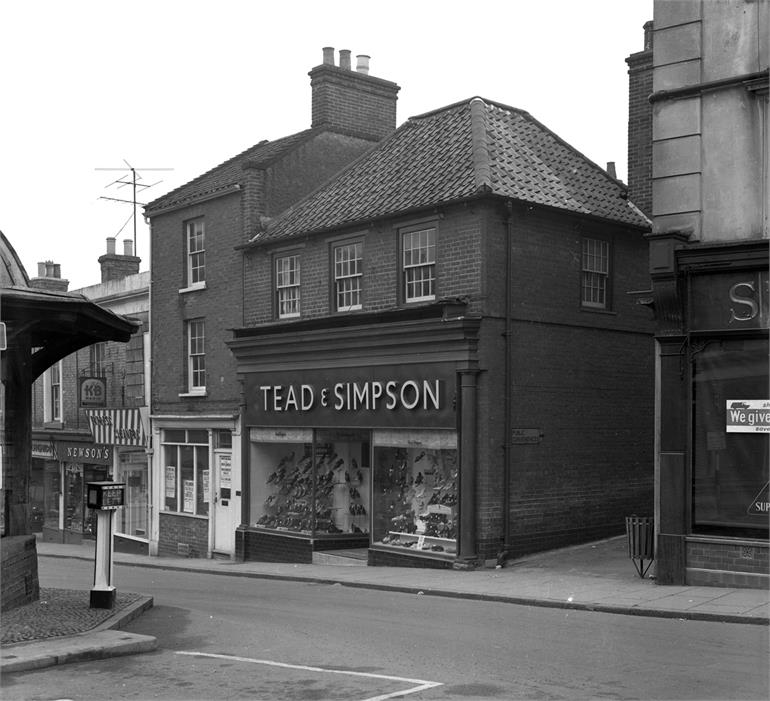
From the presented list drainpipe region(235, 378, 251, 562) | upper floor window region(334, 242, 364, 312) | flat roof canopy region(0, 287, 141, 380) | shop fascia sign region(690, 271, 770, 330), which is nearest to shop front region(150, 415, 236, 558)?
drainpipe region(235, 378, 251, 562)

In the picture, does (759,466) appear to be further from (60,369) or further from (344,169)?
(60,369)

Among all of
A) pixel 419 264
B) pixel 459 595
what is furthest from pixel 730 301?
pixel 419 264

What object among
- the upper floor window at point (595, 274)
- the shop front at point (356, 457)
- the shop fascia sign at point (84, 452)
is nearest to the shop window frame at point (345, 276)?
the shop front at point (356, 457)

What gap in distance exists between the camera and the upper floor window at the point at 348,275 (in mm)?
21938

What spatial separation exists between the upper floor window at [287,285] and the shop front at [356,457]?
938 millimetres

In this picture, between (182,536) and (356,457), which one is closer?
(356,457)

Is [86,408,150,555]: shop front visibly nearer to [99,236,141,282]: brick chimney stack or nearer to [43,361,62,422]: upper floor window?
[43,361,62,422]: upper floor window

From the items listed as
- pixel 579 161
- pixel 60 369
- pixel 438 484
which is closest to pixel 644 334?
pixel 579 161

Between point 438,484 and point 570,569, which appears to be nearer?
point 570,569

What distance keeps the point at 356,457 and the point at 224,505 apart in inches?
186

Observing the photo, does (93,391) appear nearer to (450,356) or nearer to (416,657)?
(450,356)

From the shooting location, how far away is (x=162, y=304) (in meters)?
28.3

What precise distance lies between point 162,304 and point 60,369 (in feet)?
27.7

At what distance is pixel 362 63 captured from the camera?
2764cm
